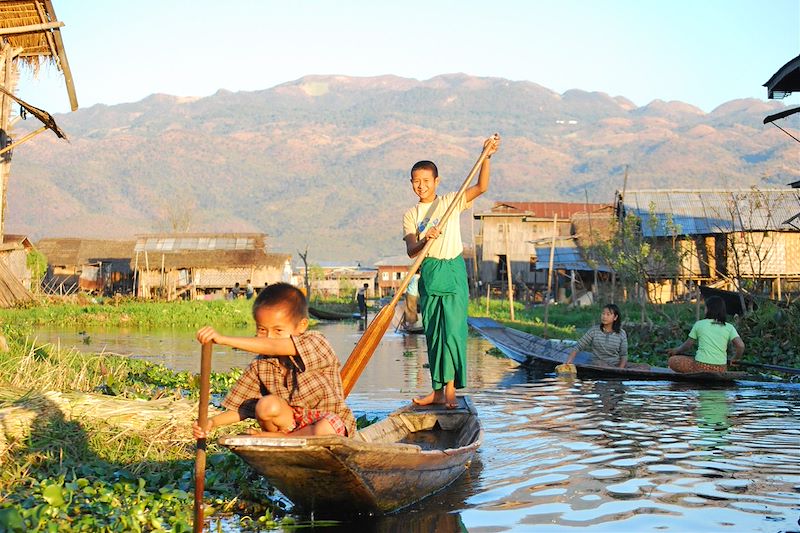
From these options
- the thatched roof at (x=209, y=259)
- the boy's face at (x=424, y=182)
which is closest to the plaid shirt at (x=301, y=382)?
the boy's face at (x=424, y=182)

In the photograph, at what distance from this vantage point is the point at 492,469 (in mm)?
6160

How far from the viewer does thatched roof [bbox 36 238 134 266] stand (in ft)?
185

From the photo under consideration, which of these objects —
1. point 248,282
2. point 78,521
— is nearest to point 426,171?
point 78,521

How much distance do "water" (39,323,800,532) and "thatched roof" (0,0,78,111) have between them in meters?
9.17

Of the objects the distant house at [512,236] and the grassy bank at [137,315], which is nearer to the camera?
the grassy bank at [137,315]

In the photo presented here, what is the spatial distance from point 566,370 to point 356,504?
707 cm

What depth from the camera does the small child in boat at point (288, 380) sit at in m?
4.62

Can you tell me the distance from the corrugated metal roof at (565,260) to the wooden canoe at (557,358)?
2044 cm

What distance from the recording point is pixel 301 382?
4.80 m

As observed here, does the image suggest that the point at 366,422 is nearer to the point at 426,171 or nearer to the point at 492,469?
the point at 492,469

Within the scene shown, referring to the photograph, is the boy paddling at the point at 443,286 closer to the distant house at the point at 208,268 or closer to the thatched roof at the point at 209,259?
the distant house at the point at 208,268

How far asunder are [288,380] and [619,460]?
255 centimetres

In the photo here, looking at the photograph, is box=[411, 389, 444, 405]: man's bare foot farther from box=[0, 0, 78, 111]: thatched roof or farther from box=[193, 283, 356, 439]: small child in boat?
box=[0, 0, 78, 111]: thatched roof

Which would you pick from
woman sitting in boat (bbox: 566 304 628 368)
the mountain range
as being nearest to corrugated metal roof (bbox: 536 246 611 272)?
woman sitting in boat (bbox: 566 304 628 368)
